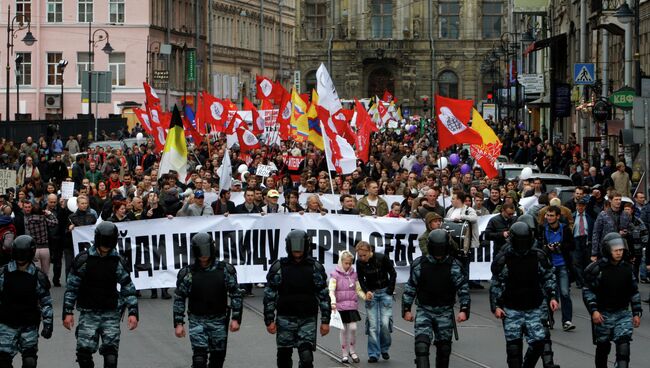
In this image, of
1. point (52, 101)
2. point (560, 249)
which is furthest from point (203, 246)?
point (52, 101)

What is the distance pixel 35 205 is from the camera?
76.2ft

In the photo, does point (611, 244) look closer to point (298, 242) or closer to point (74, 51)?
point (298, 242)

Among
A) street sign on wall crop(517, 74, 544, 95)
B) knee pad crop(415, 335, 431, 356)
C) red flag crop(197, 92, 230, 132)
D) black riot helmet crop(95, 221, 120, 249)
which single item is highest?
street sign on wall crop(517, 74, 544, 95)

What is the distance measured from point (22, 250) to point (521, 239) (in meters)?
4.31

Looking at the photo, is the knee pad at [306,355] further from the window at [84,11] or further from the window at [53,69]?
the window at [84,11]

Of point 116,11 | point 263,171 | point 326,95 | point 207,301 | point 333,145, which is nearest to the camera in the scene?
point 207,301

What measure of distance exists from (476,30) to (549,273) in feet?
348

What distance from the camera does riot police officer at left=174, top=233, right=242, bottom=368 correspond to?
13.5 metres

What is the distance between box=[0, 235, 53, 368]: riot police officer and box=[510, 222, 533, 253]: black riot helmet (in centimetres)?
407

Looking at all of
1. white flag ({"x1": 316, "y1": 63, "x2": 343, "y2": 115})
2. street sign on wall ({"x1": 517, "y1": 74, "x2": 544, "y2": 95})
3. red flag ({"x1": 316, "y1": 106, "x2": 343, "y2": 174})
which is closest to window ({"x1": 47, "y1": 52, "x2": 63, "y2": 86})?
street sign on wall ({"x1": 517, "y1": 74, "x2": 544, "y2": 95})

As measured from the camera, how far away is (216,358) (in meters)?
13.7

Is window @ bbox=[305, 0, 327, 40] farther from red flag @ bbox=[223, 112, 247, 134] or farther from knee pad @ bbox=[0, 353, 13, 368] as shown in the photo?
knee pad @ bbox=[0, 353, 13, 368]

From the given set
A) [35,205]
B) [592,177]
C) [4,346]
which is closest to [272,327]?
[4,346]

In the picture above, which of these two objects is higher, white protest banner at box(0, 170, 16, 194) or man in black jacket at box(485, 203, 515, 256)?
white protest banner at box(0, 170, 16, 194)
